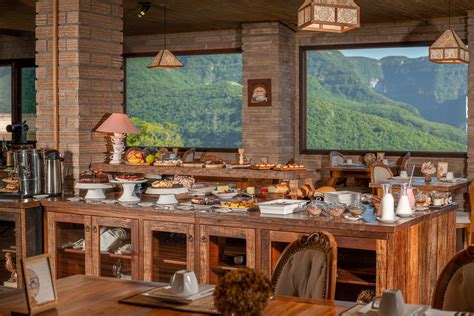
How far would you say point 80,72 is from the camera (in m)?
6.62

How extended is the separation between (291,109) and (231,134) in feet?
4.49

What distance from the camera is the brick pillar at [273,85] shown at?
39.2 ft

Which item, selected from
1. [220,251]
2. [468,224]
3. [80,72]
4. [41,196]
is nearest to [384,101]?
[468,224]

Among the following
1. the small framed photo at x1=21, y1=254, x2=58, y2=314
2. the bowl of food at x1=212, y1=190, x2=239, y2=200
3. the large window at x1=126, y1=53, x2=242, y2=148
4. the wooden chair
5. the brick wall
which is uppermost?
the brick wall

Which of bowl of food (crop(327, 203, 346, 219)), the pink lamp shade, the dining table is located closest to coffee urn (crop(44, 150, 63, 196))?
the pink lamp shade

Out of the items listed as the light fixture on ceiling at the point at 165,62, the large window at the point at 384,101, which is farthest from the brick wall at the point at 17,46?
the large window at the point at 384,101

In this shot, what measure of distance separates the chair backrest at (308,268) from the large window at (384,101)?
8983mm

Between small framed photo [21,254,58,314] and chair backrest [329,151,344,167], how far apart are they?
9.11 metres

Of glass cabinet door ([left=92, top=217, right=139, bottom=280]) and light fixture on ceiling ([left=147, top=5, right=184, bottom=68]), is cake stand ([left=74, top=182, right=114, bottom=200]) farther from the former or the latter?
light fixture on ceiling ([left=147, top=5, right=184, bottom=68])

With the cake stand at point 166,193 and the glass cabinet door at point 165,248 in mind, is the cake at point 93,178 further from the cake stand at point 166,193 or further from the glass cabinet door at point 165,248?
the glass cabinet door at point 165,248

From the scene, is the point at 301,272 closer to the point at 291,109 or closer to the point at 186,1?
the point at 186,1

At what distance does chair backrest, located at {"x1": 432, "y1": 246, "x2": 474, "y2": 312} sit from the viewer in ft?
9.48

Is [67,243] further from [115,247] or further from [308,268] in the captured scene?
[308,268]

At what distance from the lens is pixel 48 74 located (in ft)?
22.4
